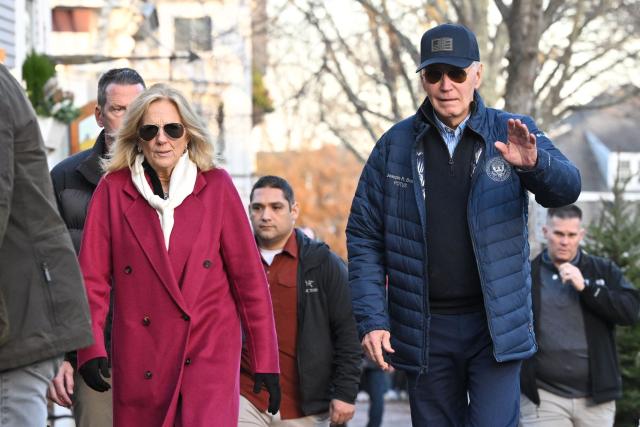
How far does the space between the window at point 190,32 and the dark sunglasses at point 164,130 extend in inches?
1519

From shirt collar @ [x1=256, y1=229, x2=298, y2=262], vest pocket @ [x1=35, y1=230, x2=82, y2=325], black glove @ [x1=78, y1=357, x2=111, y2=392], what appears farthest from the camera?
shirt collar @ [x1=256, y1=229, x2=298, y2=262]

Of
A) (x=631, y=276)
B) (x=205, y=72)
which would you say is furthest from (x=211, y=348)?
(x=205, y=72)

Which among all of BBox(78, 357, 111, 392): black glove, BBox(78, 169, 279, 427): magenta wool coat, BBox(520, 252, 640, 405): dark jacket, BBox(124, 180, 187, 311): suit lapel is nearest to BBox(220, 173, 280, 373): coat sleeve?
BBox(78, 169, 279, 427): magenta wool coat

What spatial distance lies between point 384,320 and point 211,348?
80 centimetres

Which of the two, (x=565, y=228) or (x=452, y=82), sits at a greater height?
(x=452, y=82)

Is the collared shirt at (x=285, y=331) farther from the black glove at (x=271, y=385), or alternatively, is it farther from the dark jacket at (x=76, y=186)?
the black glove at (x=271, y=385)

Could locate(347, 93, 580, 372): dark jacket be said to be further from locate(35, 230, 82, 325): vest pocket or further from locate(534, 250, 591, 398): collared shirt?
locate(534, 250, 591, 398): collared shirt

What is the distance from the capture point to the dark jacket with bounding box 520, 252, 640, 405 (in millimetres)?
A: 10148

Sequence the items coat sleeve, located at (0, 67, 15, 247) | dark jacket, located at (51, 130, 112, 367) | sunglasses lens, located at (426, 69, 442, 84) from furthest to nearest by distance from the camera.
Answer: dark jacket, located at (51, 130, 112, 367) → sunglasses lens, located at (426, 69, 442, 84) → coat sleeve, located at (0, 67, 15, 247)

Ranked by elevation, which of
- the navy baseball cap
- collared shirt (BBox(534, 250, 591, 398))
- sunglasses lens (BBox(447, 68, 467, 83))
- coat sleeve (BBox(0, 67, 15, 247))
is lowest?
collared shirt (BBox(534, 250, 591, 398))

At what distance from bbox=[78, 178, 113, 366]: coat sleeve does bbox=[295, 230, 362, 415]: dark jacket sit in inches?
95.5

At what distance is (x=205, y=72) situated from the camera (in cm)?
4947

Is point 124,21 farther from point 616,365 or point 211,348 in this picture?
point 211,348

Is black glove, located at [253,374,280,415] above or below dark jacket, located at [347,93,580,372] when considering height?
below
